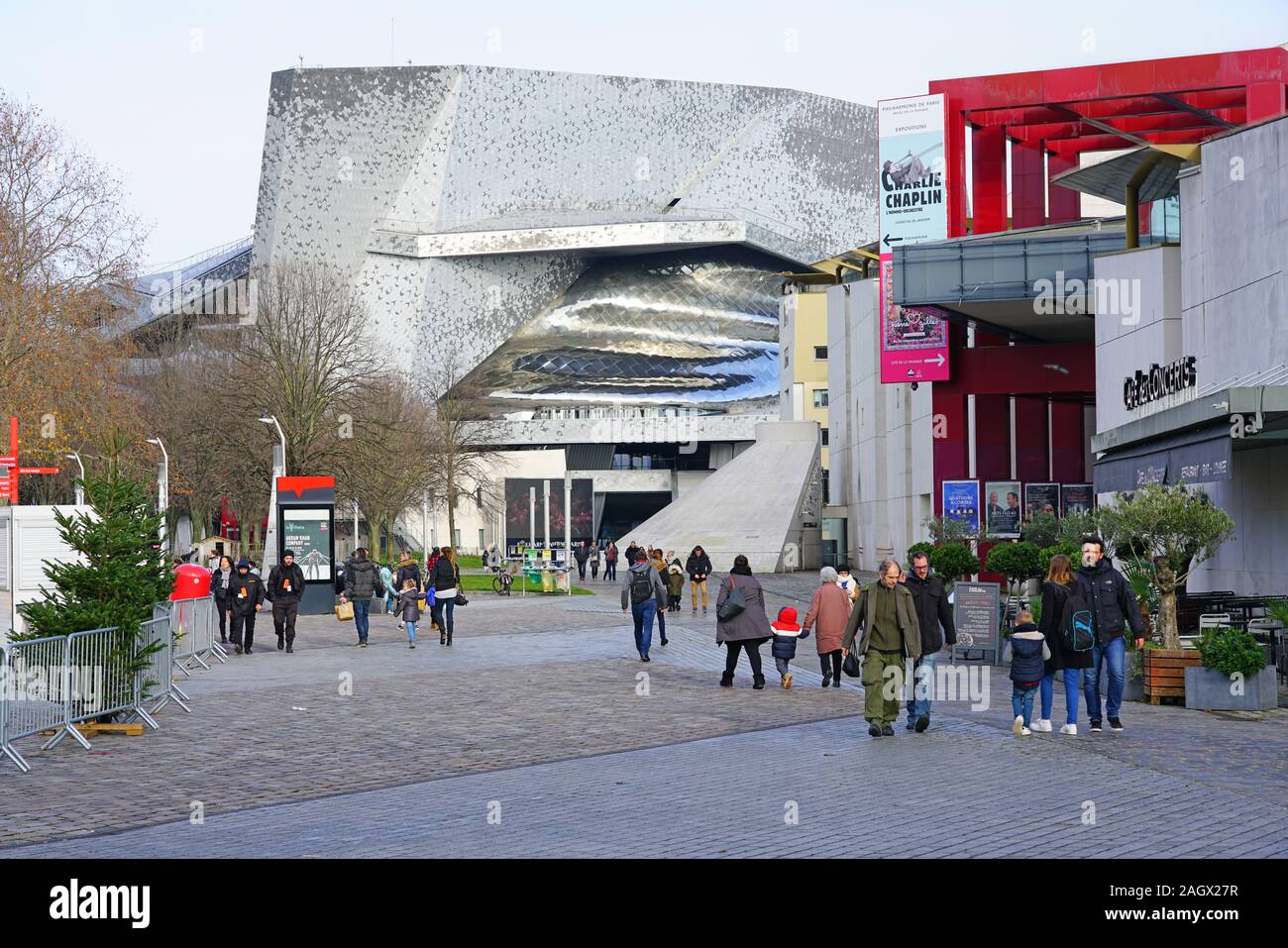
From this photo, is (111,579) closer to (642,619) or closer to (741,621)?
(741,621)

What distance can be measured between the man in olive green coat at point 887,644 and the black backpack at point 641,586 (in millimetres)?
8157

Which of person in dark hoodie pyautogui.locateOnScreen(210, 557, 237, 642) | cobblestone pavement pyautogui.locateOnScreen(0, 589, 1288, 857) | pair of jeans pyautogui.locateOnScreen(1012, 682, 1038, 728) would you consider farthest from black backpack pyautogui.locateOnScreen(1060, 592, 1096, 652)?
person in dark hoodie pyautogui.locateOnScreen(210, 557, 237, 642)

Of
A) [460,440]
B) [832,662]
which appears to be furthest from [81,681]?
[460,440]

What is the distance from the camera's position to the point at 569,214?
99.8m

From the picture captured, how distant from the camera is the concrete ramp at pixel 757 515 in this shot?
2274 inches

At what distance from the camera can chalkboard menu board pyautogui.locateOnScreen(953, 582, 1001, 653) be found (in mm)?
20000

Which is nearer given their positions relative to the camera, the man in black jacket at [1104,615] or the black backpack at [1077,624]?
the black backpack at [1077,624]

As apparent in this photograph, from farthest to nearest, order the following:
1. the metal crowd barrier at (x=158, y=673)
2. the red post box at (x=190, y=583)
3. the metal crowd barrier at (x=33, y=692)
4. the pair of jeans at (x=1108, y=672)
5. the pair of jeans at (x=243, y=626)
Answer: the red post box at (x=190, y=583), the pair of jeans at (x=243, y=626), the metal crowd barrier at (x=158, y=673), the pair of jeans at (x=1108, y=672), the metal crowd barrier at (x=33, y=692)

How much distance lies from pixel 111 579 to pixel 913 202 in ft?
105

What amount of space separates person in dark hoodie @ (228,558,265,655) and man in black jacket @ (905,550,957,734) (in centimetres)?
1379

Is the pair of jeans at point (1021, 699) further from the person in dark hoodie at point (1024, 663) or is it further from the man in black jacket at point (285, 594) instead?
the man in black jacket at point (285, 594)

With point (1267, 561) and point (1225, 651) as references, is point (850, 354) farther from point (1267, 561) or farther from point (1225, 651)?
point (1225, 651)

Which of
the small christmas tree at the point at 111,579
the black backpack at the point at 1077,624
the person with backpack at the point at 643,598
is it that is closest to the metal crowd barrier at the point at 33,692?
the small christmas tree at the point at 111,579

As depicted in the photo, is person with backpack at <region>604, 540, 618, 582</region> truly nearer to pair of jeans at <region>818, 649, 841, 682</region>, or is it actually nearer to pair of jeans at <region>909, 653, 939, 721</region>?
pair of jeans at <region>818, 649, 841, 682</region>
